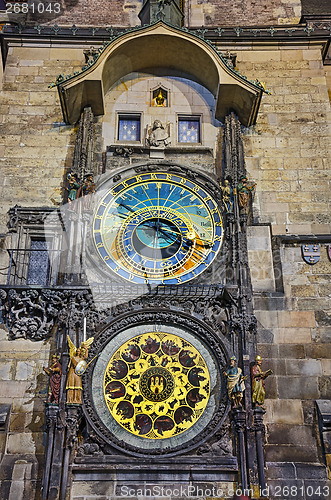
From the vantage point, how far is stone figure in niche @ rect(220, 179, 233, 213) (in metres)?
11.2

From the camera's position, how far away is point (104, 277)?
34.8 feet

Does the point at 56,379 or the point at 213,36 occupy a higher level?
the point at 213,36

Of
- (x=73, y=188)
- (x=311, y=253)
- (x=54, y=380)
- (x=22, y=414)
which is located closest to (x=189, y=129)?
(x=73, y=188)

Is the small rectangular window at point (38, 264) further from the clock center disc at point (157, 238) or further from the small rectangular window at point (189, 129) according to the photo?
the small rectangular window at point (189, 129)

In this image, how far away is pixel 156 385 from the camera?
381 inches

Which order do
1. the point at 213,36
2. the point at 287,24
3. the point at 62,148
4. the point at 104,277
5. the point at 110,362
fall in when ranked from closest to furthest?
1. the point at 110,362
2. the point at 104,277
3. the point at 62,148
4. the point at 213,36
5. the point at 287,24

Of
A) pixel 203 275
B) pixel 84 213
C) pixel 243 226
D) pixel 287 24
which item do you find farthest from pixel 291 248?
pixel 287 24

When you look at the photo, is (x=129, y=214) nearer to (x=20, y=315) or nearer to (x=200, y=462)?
(x=20, y=315)

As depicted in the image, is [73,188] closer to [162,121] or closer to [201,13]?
[162,121]

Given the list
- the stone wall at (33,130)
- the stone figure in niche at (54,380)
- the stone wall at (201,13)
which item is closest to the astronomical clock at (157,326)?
the stone figure in niche at (54,380)

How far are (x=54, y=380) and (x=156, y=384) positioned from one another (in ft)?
5.12

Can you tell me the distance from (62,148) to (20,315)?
3529mm

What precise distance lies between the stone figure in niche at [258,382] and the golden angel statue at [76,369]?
2574mm

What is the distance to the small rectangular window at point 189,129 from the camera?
1224cm
